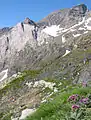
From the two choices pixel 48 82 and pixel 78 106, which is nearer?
pixel 78 106

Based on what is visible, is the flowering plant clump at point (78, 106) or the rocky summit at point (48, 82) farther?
the rocky summit at point (48, 82)

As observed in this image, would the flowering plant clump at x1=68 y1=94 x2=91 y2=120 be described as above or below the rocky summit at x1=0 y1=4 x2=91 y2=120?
above

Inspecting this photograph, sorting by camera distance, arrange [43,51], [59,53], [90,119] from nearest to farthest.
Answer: [90,119] < [59,53] < [43,51]

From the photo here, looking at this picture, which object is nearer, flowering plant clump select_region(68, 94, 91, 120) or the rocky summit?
flowering plant clump select_region(68, 94, 91, 120)

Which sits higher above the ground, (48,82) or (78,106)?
(78,106)

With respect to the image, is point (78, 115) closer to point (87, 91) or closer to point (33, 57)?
point (87, 91)

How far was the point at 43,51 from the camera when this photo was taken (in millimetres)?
187625

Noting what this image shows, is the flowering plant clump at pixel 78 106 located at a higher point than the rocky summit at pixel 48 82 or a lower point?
higher

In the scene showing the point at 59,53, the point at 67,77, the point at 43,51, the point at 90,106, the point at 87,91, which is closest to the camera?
the point at 90,106

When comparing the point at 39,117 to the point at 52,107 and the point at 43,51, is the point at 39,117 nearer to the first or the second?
the point at 52,107

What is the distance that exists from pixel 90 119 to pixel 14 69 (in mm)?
191299

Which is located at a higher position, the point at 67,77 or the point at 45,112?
the point at 45,112

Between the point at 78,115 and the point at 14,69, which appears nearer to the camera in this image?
the point at 78,115

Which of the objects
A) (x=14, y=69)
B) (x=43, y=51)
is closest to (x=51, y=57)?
(x=43, y=51)
